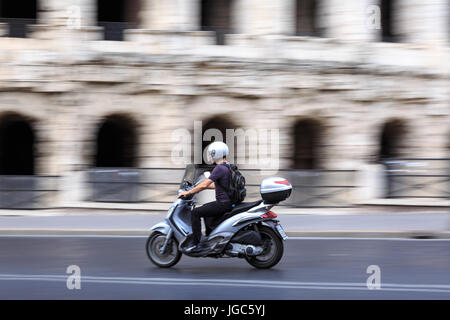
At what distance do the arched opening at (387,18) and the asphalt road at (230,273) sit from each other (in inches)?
490

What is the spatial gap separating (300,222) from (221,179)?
6.80 metres

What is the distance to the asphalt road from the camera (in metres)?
8.13

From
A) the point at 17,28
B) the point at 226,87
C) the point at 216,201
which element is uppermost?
the point at 17,28

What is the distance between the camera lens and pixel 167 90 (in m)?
21.6

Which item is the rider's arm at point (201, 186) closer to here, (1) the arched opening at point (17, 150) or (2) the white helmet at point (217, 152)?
(2) the white helmet at point (217, 152)

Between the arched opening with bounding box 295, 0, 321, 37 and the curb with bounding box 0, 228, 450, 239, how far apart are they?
10.4m

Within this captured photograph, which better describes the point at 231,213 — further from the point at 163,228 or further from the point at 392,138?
the point at 392,138

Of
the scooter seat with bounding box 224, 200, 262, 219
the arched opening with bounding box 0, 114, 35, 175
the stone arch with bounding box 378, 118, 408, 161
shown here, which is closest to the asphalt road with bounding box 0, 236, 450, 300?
the scooter seat with bounding box 224, 200, 262, 219

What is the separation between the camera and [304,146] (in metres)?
25.2

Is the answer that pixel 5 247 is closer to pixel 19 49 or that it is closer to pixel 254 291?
pixel 254 291

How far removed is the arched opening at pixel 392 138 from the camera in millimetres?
24125

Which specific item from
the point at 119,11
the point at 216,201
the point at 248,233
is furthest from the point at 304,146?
the point at 248,233
